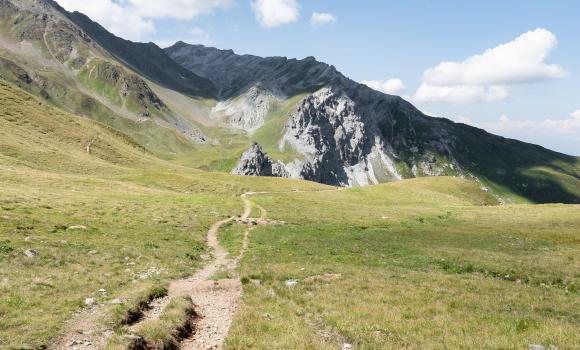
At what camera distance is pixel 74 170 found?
291 ft

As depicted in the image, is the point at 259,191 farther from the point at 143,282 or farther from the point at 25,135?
the point at 143,282

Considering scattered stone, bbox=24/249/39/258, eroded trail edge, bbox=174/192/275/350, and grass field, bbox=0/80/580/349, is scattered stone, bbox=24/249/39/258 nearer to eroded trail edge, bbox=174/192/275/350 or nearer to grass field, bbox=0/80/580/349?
grass field, bbox=0/80/580/349

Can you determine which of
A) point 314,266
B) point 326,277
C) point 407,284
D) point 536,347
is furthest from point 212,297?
point 536,347

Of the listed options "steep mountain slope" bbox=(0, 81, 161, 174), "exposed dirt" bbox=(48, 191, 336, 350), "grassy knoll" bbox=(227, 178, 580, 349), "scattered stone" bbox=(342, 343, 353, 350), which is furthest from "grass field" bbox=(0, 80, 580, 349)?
"steep mountain slope" bbox=(0, 81, 161, 174)

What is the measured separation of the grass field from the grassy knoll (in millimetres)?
115

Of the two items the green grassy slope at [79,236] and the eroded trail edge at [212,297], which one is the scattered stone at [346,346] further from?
the green grassy slope at [79,236]

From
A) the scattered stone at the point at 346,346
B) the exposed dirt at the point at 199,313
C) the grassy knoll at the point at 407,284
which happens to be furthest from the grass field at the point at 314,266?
the exposed dirt at the point at 199,313

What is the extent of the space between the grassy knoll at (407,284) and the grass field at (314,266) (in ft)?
0.38

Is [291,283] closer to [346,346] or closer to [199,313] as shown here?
[199,313]

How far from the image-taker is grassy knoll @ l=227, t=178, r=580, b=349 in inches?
664

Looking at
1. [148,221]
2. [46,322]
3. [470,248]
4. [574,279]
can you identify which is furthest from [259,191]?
[46,322]

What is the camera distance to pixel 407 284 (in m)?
26.0

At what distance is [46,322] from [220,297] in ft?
29.7

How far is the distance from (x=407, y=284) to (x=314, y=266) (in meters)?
7.45
